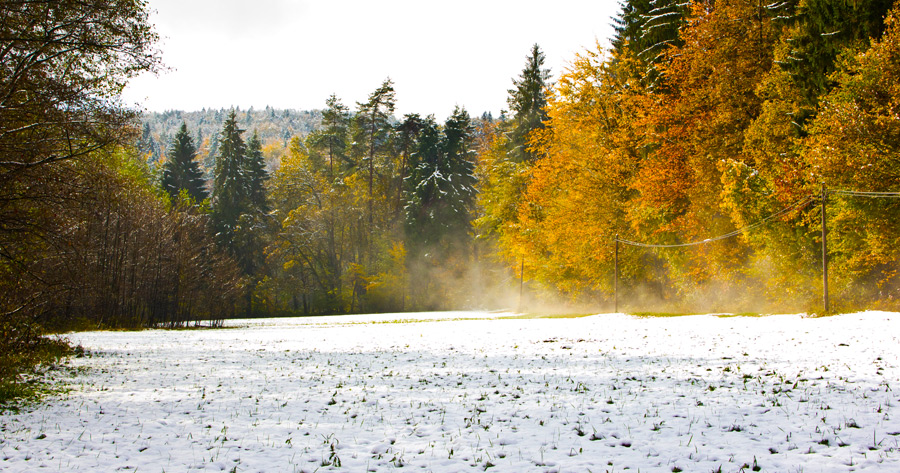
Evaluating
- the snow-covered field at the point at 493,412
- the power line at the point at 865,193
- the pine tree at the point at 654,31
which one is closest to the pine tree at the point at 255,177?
the pine tree at the point at 654,31

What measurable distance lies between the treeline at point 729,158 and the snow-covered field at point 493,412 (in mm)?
7557

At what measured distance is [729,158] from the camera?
87.3 ft

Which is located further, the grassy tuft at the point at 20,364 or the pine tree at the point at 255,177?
the pine tree at the point at 255,177

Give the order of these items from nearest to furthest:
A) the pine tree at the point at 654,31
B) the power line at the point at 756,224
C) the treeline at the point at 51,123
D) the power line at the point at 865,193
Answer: the treeline at the point at 51,123
the power line at the point at 865,193
the power line at the point at 756,224
the pine tree at the point at 654,31

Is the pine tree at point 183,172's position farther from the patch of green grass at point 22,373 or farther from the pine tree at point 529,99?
the patch of green grass at point 22,373

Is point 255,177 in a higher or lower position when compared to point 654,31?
lower

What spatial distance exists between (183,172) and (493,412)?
70.1 metres

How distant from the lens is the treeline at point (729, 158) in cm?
2103

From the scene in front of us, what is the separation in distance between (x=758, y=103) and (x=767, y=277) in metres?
8.68

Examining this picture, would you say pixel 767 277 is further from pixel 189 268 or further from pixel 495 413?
pixel 189 268

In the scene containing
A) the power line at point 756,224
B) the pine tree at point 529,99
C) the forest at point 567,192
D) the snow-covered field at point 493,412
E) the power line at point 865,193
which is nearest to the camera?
the snow-covered field at point 493,412

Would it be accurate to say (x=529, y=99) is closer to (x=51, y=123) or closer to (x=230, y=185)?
(x=230, y=185)

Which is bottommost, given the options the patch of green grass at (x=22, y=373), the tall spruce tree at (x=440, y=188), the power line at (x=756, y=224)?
the patch of green grass at (x=22, y=373)

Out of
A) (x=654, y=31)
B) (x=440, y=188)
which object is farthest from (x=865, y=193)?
(x=440, y=188)
